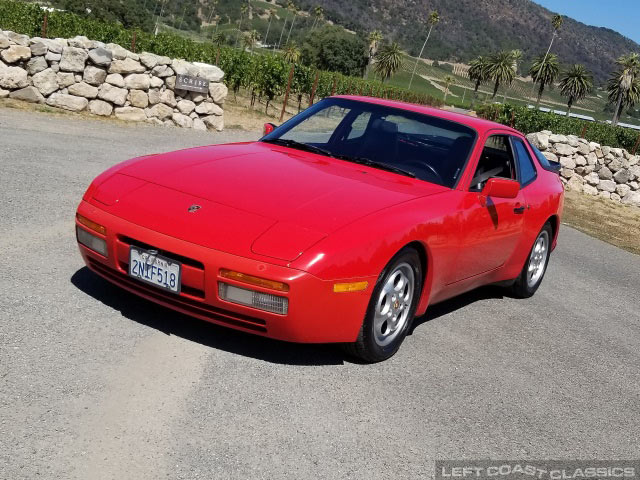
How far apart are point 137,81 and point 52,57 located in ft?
5.87

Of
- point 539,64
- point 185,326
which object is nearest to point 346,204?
point 185,326

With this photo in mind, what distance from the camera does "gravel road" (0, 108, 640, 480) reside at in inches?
122

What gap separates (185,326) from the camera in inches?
177

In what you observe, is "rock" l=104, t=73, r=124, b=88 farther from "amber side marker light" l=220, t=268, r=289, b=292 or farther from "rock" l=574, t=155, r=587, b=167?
"rock" l=574, t=155, r=587, b=167

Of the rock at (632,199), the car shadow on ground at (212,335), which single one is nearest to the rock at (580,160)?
the rock at (632,199)

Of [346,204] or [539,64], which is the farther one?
[539,64]

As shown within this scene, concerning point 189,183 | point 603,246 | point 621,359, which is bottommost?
point 603,246

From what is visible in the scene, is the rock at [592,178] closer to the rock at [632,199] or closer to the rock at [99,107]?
the rock at [632,199]

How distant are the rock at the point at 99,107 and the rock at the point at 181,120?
1.58m

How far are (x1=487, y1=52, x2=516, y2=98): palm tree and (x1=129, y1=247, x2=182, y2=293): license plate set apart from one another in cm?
13914

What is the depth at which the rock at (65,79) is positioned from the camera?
1563 centimetres

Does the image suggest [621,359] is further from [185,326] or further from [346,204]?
[185,326]

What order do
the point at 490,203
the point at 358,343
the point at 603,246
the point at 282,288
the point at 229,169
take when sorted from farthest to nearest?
the point at 603,246 < the point at 490,203 < the point at 229,169 < the point at 358,343 < the point at 282,288

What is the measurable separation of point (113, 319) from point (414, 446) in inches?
74.5
